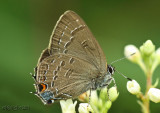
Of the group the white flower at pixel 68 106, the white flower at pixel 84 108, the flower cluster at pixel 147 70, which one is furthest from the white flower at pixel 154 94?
the white flower at pixel 68 106

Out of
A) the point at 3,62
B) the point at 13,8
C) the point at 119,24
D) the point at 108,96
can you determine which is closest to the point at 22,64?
the point at 3,62

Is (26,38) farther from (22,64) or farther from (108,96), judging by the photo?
(108,96)

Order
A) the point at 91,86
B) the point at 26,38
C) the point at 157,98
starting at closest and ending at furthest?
the point at 157,98
the point at 91,86
the point at 26,38

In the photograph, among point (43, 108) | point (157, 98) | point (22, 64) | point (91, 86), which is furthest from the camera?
point (22, 64)

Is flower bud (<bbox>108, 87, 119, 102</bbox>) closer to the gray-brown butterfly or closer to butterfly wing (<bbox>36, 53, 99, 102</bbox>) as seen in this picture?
the gray-brown butterfly

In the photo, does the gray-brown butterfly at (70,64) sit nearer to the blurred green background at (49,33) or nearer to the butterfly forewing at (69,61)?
the butterfly forewing at (69,61)

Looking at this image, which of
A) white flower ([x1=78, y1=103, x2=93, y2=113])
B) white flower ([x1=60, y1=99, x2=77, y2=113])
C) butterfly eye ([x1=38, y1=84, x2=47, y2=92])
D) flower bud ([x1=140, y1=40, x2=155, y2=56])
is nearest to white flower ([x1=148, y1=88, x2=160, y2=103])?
flower bud ([x1=140, y1=40, x2=155, y2=56])

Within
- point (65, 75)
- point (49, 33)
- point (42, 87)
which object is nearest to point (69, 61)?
point (65, 75)
